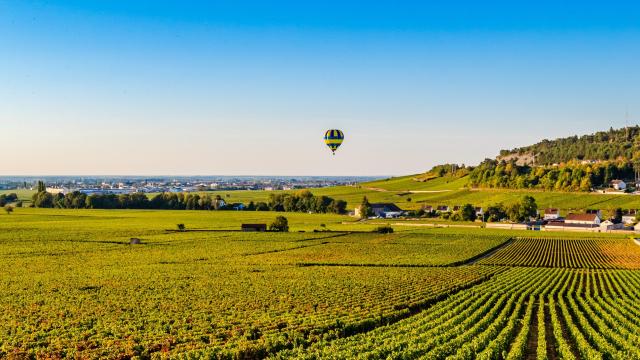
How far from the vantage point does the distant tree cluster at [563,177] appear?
6505 inches

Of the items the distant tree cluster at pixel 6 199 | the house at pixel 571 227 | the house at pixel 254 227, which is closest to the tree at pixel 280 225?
the house at pixel 254 227

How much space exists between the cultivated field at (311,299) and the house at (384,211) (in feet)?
221

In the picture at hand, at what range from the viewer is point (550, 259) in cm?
7256

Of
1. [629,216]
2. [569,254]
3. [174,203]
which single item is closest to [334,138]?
[569,254]

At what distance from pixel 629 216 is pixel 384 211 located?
57.8 metres

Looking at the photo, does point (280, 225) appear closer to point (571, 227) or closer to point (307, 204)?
point (307, 204)

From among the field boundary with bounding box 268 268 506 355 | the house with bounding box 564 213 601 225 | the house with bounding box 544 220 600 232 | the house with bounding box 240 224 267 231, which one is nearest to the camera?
the field boundary with bounding box 268 268 506 355

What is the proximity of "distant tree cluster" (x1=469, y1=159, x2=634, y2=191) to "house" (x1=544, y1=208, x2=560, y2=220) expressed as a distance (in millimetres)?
25265

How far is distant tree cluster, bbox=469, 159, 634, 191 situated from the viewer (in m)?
165

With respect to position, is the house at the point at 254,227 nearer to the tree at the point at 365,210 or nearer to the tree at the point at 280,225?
the tree at the point at 280,225

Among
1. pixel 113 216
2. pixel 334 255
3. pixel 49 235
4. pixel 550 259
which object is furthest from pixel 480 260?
pixel 113 216

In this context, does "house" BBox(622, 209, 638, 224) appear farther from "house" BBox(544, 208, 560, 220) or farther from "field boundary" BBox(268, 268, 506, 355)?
"field boundary" BBox(268, 268, 506, 355)

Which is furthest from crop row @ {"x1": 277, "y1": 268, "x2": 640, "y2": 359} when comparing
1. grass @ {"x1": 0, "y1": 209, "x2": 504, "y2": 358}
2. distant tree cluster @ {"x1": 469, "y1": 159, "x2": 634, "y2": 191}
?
distant tree cluster @ {"x1": 469, "y1": 159, "x2": 634, "y2": 191}

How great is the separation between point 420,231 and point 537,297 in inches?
2669
